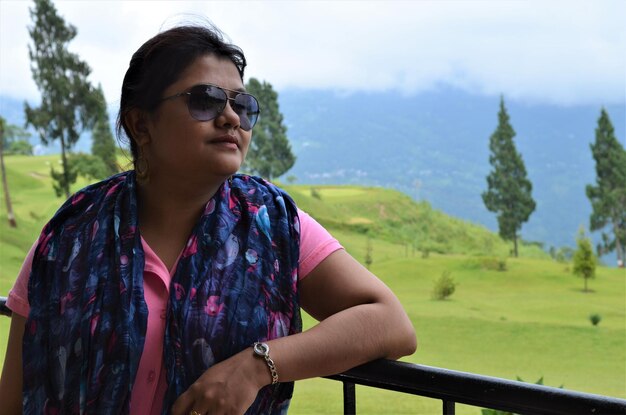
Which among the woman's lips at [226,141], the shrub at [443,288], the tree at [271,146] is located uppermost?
the tree at [271,146]

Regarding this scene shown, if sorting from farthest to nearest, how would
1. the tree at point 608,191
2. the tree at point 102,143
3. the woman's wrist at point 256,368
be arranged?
the tree at point 608,191 → the tree at point 102,143 → the woman's wrist at point 256,368

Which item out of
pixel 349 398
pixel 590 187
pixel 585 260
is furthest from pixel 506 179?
pixel 349 398

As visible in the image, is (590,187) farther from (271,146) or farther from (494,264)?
(271,146)

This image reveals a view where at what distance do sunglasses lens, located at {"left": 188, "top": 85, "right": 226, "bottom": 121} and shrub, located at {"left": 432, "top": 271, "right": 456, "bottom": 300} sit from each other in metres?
15.5

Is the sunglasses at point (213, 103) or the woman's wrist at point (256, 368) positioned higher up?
the sunglasses at point (213, 103)

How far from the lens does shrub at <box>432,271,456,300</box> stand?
1609 cm

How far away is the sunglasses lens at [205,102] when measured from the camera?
2.73ft

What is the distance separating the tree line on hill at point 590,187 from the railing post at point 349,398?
48.2ft

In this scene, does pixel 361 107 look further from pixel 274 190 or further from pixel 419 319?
pixel 274 190

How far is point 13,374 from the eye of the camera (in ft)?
2.95

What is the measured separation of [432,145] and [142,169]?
3399 centimetres

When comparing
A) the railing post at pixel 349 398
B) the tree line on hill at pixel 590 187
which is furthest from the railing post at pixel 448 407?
the tree line on hill at pixel 590 187

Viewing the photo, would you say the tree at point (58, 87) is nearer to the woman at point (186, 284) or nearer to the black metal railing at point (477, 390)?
the woman at point (186, 284)

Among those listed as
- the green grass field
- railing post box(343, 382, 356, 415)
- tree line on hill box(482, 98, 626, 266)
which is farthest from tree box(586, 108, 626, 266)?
railing post box(343, 382, 356, 415)
